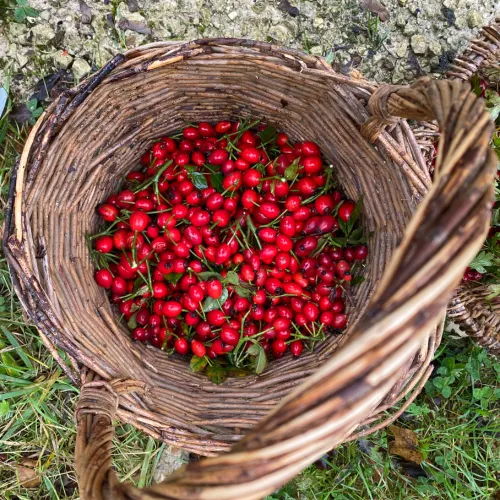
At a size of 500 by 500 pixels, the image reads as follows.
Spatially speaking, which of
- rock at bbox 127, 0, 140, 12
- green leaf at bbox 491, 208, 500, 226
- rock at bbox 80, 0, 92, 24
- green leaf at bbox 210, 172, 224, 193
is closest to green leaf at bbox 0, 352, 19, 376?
green leaf at bbox 210, 172, 224, 193

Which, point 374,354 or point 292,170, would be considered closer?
point 374,354

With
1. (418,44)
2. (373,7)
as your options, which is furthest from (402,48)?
(373,7)

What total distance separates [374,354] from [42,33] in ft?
5.95

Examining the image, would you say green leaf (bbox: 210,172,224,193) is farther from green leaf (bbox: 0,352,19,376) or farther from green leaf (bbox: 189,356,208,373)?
green leaf (bbox: 0,352,19,376)

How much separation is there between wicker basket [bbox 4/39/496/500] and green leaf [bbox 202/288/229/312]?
22cm

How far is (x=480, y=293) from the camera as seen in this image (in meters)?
2.01

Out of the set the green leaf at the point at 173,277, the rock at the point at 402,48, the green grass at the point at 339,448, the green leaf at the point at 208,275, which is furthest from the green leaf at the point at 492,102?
the green leaf at the point at 173,277

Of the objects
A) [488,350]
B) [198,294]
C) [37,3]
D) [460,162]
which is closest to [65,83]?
[37,3]

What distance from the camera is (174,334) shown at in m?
1.79

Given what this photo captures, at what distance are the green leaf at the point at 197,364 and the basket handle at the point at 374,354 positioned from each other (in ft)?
2.72

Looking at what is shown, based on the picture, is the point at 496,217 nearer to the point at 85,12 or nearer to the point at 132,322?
the point at 132,322

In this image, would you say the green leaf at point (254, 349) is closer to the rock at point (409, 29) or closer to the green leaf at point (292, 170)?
the green leaf at point (292, 170)

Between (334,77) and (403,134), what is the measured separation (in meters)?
0.25

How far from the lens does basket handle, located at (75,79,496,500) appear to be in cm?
82
